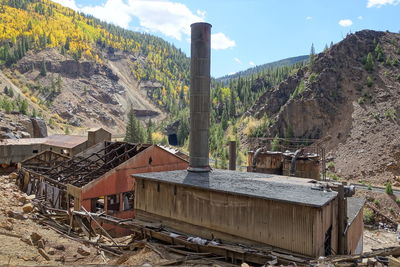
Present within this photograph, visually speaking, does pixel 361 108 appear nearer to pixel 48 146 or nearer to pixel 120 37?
pixel 48 146

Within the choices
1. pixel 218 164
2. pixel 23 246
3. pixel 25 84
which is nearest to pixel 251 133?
pixel 218 164

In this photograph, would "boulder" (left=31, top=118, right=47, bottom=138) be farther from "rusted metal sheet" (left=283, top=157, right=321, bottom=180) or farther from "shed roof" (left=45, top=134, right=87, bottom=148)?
"rusted metal sheet" (left=283, top=157, right=321, bottom=180)

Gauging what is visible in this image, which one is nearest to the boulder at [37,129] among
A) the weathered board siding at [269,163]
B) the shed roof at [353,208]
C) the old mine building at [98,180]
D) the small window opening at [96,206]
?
the old mine building at [98,180]

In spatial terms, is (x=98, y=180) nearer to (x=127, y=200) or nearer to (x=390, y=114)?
(x=127, y=200)

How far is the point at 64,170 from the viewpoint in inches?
1040

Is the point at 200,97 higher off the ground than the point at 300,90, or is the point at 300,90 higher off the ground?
the point at 300,90

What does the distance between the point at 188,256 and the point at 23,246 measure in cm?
714

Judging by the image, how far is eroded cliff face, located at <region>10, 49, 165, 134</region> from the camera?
99375 millimetres

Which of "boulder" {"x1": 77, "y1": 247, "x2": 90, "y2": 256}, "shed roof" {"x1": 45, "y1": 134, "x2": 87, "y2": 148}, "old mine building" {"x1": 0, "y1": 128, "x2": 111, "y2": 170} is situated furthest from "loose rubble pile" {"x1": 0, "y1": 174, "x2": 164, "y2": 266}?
"shed roof" {"x1": 45, "y1": 134, "x2": 87, "y2": 148}

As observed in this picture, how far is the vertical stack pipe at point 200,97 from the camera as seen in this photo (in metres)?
21.0

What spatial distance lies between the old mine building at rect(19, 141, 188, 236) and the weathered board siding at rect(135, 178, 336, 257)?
5125 millimetres

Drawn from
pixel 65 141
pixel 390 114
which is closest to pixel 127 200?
pixel 65 141

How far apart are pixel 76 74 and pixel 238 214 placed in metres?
118

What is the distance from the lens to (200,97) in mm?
21047
